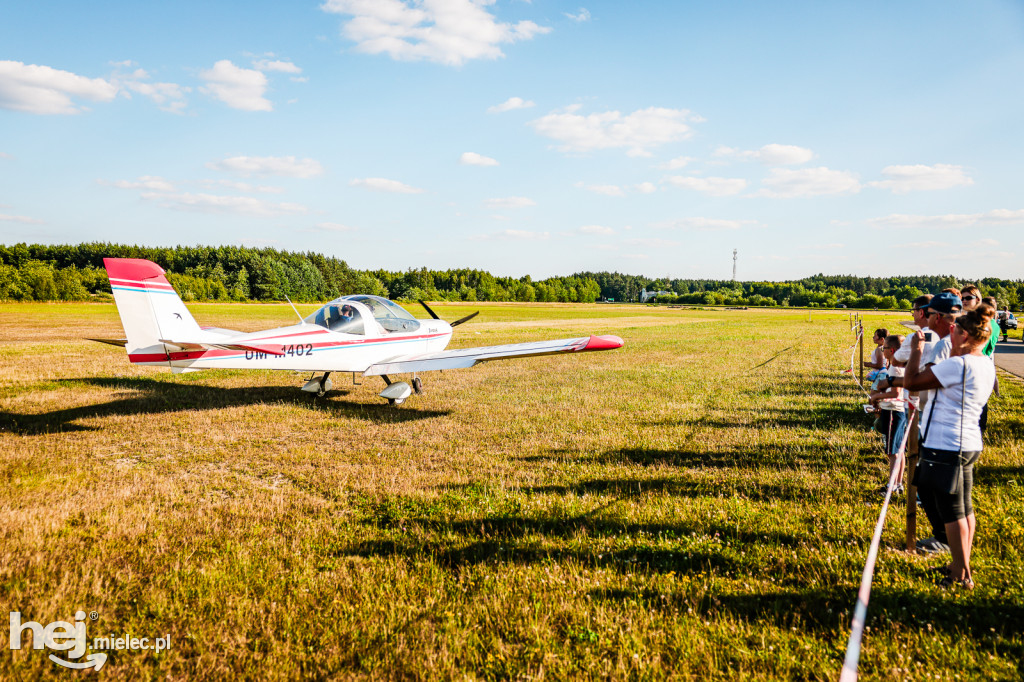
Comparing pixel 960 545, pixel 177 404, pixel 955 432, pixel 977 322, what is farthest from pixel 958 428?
pixel 177 404

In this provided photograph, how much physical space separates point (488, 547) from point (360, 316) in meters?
7.45

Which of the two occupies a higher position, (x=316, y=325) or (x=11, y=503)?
(x=316, y=325)

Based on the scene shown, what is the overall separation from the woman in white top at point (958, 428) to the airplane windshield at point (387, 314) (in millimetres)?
9356

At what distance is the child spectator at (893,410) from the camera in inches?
212

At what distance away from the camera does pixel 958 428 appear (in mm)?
3584

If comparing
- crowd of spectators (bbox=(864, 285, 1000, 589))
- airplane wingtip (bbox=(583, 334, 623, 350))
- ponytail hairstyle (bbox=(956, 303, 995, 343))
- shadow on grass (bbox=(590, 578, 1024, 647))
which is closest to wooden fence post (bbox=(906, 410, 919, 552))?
crowd of spectators (bbox=(864, 285, 1000, 589))

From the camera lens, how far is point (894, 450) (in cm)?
551

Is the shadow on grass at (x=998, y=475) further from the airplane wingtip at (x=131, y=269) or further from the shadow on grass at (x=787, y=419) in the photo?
the airplane wingtip at (x=131, y=269)

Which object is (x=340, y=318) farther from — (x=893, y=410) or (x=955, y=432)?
(x=955, y=432)

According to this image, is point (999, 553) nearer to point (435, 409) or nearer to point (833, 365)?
point (435, 409)

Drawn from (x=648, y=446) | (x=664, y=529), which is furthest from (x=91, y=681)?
(x=648, y=446)

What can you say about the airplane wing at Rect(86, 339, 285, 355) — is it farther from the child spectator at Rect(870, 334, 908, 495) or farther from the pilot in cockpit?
the child spectator at Rect(870, 334, 908, 495)

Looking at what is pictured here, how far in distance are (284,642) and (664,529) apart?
11.0ft

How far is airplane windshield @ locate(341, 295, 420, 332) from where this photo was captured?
1123 centimetres
